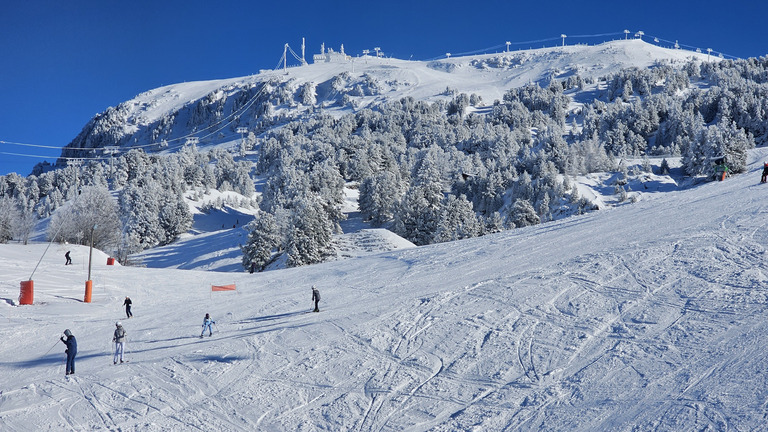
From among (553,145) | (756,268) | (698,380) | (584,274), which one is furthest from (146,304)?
(553,145)

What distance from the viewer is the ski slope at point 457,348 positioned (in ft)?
33.4

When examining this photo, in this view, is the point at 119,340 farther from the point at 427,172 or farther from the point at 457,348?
the point at 427,172

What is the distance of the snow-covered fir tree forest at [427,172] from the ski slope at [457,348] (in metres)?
16.3

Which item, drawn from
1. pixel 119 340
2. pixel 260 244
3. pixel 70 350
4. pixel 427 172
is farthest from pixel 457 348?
pixel 427 172

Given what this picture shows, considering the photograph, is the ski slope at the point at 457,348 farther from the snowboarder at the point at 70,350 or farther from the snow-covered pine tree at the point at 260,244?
the snow-covered pine tree at the point at 260,244

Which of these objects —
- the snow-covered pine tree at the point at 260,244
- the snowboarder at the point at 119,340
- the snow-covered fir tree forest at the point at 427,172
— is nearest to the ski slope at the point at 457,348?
the snowboarder at the point at 119,340

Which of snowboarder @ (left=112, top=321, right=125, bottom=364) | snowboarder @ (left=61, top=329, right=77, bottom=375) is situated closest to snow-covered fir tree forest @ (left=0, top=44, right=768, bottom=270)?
snowboarder @ (left=112, top=321, right=125, bottom=364)

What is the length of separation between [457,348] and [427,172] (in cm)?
6195

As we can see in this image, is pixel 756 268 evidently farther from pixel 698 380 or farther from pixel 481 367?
pixel 481 367

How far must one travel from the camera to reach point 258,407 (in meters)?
11.4

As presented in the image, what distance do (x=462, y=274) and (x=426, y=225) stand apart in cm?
4183

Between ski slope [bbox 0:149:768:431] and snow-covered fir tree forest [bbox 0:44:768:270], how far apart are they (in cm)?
1628

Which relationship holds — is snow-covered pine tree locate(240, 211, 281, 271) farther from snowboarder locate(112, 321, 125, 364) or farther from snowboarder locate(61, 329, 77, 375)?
snowboarder locate(61, 329, 77, 375)

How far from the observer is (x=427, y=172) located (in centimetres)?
7431
